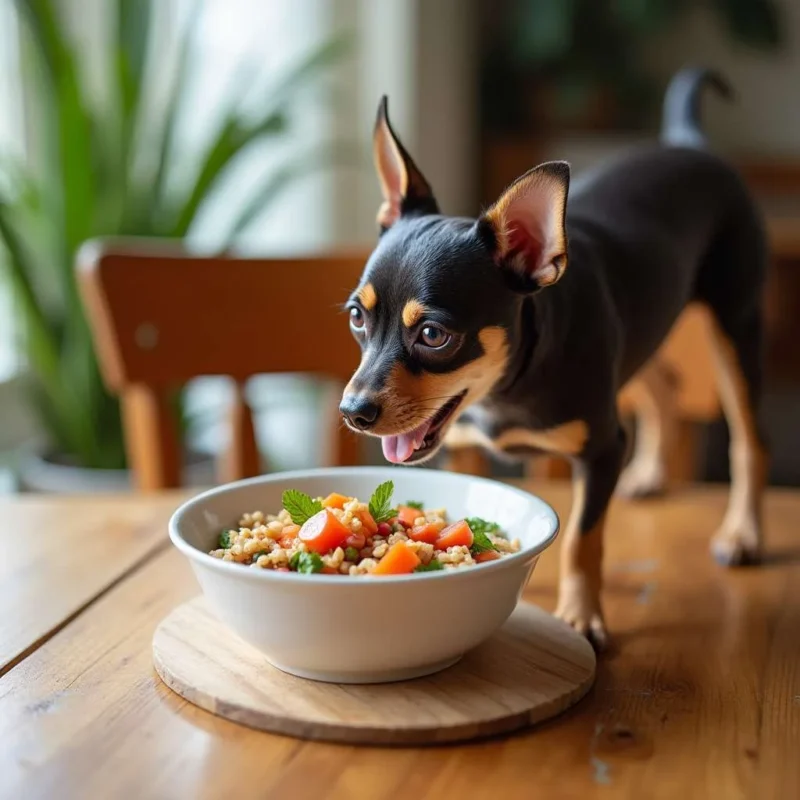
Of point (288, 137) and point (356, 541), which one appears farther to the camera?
point (288, 137)

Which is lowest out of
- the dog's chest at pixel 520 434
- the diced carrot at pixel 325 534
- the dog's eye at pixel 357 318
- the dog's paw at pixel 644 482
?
the dog's paw at pixel 644 482

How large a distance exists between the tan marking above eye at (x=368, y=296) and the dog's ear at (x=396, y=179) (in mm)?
137

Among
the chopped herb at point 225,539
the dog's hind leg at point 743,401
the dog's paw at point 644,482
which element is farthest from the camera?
the dog's paw at point 644,482

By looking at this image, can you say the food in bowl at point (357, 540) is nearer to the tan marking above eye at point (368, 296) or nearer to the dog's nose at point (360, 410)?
the dog's nose at point (360, 410)

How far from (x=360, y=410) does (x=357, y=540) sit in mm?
122

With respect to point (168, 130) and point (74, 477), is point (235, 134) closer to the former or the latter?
point (168, 130)

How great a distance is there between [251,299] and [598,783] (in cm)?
106

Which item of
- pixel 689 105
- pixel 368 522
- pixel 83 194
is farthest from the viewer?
pixel 83 194

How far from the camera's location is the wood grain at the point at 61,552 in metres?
1.00

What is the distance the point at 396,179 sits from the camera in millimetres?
1120

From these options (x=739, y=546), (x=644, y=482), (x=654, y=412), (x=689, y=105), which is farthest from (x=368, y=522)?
(x=689, y=105)

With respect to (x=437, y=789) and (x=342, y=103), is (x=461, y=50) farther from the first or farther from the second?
(x=437, y=789)

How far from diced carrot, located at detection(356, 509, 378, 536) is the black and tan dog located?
0.09 m

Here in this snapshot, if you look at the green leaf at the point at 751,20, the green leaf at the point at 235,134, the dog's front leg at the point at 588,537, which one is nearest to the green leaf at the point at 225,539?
the dog's front leg at the point at 588,537
